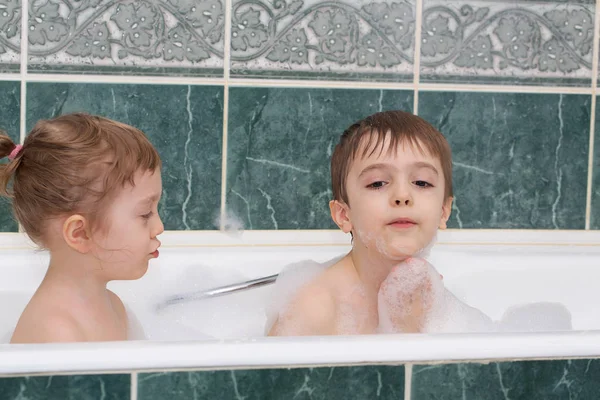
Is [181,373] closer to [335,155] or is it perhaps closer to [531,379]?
[531,379]

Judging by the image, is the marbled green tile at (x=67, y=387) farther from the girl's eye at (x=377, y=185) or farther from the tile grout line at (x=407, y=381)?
the girl's eye at (x=377, y=185)

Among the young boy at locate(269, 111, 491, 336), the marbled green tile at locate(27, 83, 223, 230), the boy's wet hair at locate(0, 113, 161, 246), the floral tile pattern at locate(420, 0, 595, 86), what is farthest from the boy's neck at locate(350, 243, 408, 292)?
the floral tile pattern at locate(420, 0, 595, 86)

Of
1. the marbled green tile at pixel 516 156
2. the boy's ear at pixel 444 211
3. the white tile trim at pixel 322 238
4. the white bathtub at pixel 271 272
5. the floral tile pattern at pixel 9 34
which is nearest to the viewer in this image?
the boy's ear at pixel 444 211

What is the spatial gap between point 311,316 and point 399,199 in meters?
0.27

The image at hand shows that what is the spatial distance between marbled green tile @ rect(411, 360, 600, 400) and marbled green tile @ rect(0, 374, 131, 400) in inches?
14.5

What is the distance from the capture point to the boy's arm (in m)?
1.62

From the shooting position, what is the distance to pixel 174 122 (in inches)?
84.0

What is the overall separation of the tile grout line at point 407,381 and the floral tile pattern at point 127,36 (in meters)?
1.19

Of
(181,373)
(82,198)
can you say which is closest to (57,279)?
(82,198)

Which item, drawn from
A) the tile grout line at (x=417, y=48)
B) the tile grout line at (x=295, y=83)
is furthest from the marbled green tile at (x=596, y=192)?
the tile grout line at (x=417, y=48)

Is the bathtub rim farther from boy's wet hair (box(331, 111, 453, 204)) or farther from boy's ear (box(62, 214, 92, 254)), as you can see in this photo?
boy's wet hair (box(331, 111, 453, 204))

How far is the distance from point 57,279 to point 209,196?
0.79 m

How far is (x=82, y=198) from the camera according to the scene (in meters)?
1.37

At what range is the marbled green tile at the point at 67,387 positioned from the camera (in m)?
1.03
